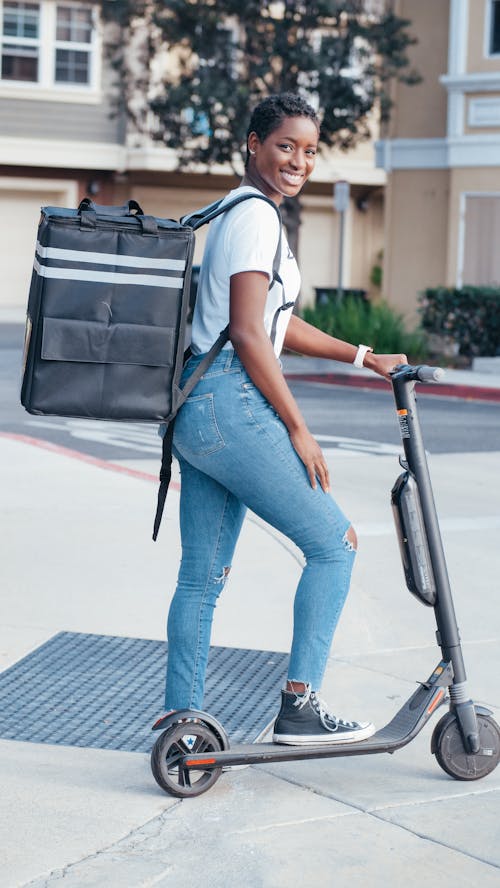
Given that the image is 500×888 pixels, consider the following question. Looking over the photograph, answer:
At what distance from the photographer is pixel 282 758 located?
405 cm

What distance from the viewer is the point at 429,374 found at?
409 cm

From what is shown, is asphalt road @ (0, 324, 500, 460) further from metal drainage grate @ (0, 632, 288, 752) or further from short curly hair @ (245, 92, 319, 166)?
short curly hair @ (245, 92, 319, 166)

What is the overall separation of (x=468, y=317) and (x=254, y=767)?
1685 centimetres

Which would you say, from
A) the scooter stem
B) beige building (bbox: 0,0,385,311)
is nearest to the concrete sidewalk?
the scooter stem

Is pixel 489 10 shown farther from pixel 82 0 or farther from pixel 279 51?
pixel 82 0

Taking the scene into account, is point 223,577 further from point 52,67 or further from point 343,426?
point 52,67

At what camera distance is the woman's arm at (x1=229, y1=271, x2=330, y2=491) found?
3.89m

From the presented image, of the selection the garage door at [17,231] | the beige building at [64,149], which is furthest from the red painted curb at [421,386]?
the garage door at [17,231]

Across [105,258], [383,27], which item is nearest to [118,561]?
[105,258]

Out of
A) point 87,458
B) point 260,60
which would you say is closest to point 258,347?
point 87,458

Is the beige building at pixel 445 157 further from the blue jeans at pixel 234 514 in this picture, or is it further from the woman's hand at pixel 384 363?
the blue jeans at pixel 234 514

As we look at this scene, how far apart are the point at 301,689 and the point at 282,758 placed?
0.22 meters

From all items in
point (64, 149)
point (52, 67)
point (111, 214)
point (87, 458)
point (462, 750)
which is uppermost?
point (52, 67)

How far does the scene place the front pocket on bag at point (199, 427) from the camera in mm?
4000
